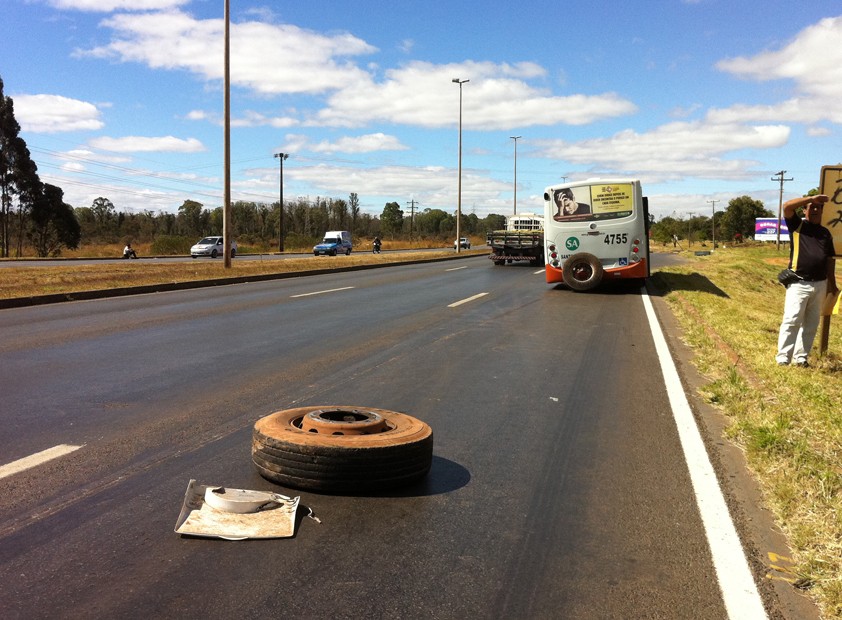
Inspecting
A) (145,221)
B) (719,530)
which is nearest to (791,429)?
(719,530)

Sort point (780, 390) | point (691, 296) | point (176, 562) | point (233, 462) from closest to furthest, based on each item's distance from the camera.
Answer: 1. point (176, 562)
2. point (233, 462)
3. point (780, 390)
4. point (691, 296)

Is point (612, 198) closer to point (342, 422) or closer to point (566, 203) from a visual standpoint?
point (566, 203)

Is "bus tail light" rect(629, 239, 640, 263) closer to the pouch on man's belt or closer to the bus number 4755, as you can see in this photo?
the bus number 4755

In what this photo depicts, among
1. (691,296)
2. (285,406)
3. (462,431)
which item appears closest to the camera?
(462,431)

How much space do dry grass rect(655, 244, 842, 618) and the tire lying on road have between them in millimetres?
2131

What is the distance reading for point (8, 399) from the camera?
6.23 m

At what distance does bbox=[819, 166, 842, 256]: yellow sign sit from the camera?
8.12 m

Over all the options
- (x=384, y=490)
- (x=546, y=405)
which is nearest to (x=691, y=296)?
(x=546, y=405)

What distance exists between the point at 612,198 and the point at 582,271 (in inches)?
77.0

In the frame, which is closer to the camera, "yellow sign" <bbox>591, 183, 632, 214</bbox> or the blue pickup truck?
"yellow sign" <bbox>591, 183, 632, 214</bbox>

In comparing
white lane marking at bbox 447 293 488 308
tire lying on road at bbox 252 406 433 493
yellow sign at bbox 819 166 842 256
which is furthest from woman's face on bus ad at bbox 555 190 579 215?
tire lying on road at bbox 252 406 433 493

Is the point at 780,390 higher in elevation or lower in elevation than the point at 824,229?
lower

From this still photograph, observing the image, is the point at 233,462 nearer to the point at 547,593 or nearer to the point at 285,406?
the point at 285,406

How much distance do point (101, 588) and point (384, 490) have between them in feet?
5.58
